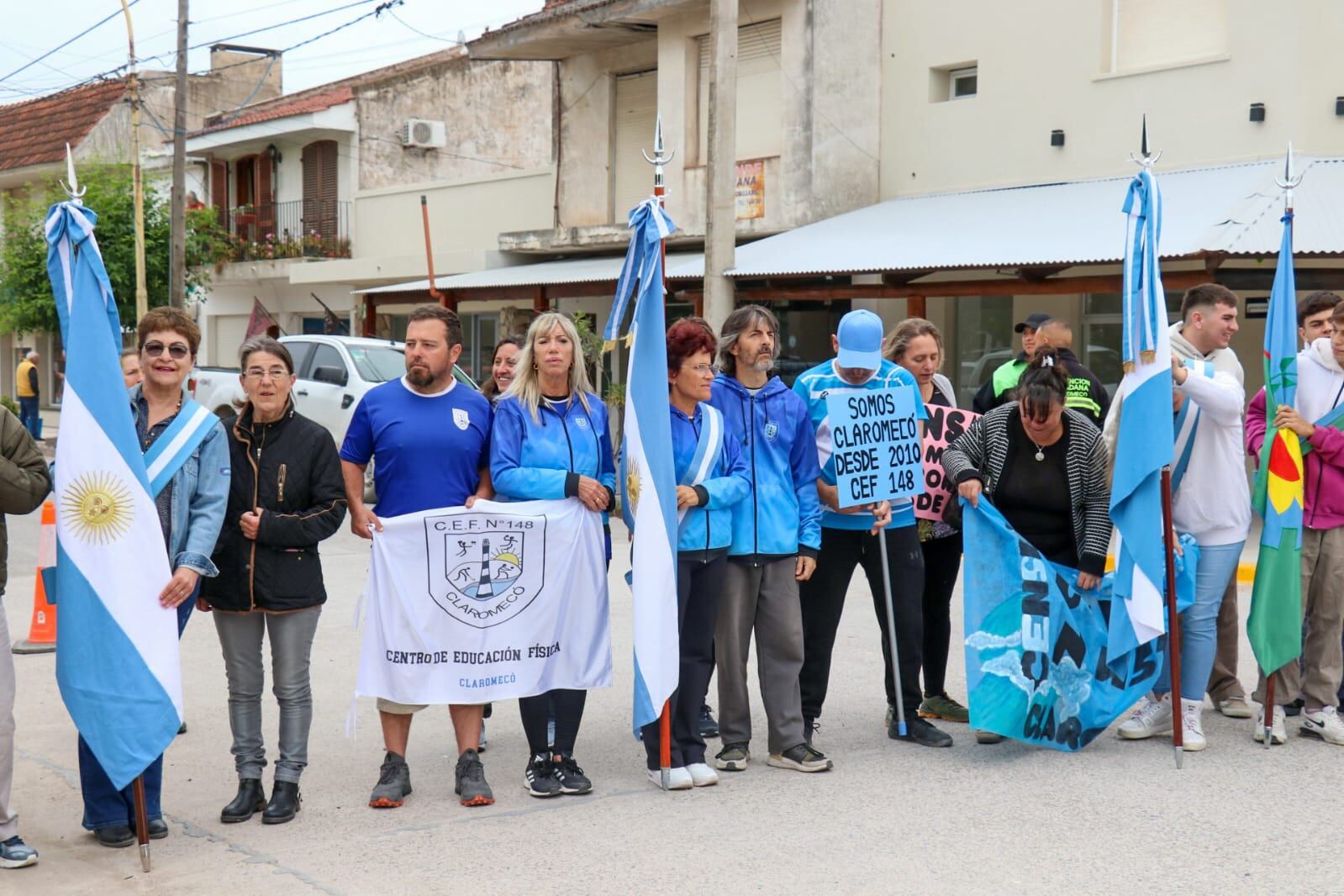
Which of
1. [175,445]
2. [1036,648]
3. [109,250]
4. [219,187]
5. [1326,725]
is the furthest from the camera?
[219,187]

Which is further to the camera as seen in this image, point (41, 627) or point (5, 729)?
point (41, 627)

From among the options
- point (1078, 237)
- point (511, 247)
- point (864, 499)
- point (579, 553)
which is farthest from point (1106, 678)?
point (511, 247)

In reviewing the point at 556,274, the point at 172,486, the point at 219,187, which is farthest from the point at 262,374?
the point at 219,187

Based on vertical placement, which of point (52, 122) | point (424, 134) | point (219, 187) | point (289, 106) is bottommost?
point (219, 187)

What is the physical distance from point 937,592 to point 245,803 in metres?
3.50

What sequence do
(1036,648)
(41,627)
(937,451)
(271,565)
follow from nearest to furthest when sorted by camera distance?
(271,565) → (1036,648) → (937,451) → (41,627)

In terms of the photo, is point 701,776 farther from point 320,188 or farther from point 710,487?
point 320,188

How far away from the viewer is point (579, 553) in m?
6.04

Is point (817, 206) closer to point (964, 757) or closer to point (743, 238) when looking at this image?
point (743, 238)

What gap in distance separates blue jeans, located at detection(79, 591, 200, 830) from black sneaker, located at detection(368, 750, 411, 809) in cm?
84

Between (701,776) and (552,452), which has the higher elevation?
(552,452)

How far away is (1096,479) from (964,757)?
1.42 m

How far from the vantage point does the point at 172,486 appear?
5.27 meters

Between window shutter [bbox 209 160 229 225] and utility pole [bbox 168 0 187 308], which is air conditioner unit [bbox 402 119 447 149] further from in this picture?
window shutter [bbox 209 160 229 225]
